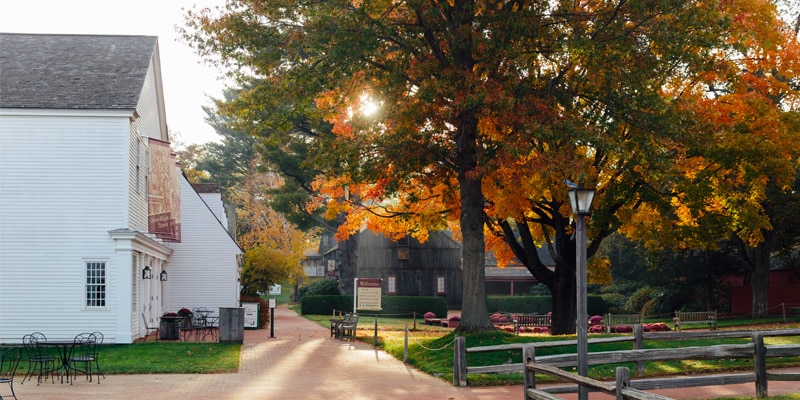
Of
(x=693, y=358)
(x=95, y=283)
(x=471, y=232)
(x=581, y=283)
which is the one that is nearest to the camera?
(x=581, y=283)

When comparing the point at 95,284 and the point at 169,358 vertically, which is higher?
the point at 95,284

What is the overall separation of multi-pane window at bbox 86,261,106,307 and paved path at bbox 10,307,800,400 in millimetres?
5244

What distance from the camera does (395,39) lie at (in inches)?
905

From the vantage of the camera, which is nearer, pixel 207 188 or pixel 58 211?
pixel 58 211

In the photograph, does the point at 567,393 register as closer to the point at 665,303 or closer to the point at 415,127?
the point at 415,127

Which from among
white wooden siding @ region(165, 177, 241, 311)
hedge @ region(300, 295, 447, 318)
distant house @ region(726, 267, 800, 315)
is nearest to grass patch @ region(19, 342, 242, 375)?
white wooden siding @ region(165, 177, 241, 311)

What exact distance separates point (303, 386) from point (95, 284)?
10.5 m

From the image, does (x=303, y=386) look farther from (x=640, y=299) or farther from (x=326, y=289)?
(x=326, y=289)

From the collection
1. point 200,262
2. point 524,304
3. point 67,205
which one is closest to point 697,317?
point 524,304

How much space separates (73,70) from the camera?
27.5 meters

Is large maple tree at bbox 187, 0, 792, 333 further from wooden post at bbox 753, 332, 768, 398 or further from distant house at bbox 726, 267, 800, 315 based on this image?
distant house at bbox 726, 267, 800, 315

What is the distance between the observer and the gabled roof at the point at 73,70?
84.5 feet

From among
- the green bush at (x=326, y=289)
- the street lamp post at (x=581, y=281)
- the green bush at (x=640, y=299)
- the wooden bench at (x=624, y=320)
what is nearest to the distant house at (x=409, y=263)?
the green bush at (x=326, y=289)

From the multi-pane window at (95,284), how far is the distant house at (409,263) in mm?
28755
